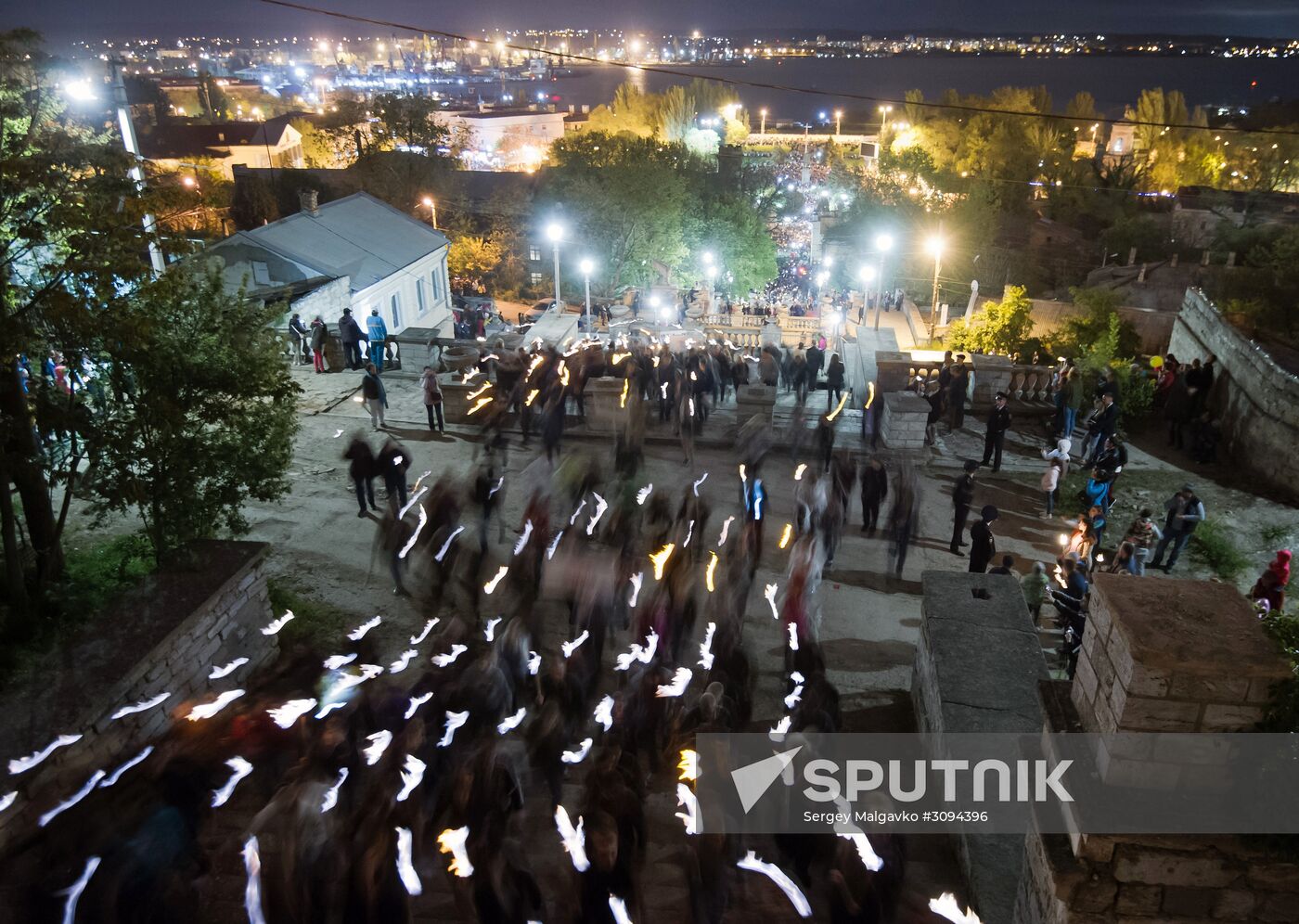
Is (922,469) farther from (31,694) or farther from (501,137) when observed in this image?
(501,137)

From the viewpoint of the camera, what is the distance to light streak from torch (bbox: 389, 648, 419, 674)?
8242 mm

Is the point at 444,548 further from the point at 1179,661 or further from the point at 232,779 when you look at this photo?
the point at 1179,661

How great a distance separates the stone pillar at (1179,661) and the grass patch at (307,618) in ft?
23.5

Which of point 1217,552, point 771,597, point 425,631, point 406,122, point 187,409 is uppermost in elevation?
point 406,122

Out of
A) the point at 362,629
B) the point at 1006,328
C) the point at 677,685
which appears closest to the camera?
the point at 677,685

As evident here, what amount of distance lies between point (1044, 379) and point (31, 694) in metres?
16.2

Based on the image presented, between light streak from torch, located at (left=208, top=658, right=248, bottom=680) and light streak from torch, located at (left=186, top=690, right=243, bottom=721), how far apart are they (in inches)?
6.3

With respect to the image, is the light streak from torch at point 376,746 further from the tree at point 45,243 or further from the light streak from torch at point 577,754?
the tree at point 45,243

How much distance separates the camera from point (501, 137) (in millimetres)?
101250

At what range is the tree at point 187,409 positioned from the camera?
711 cm

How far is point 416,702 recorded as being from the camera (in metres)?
6.82

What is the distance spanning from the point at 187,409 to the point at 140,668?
2.29 meters

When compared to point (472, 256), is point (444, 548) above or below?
above

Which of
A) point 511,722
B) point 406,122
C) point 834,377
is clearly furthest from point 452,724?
point 406,122
